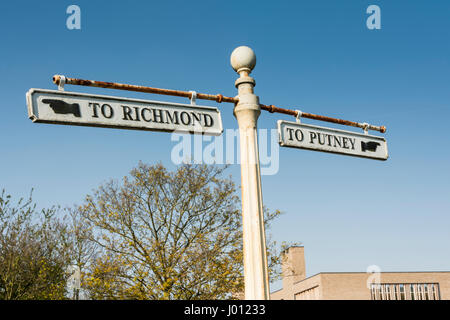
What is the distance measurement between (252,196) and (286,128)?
88cm

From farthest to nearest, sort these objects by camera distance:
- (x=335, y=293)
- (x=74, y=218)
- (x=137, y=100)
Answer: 1. (x=335, y=293)
2. (x=74, y=218)
3. (x=137, y=100)

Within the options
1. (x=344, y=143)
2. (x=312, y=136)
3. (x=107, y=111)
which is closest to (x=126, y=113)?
(x=107, y=111)

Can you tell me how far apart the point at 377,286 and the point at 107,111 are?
1999 inches

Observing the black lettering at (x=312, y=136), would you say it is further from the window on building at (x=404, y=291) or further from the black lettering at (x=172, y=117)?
the window on building at (x=404, y=291)

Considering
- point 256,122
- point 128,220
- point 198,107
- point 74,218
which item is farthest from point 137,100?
point 74,218

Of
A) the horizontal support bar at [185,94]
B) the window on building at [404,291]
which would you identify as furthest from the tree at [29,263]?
the window on building at [404,291]

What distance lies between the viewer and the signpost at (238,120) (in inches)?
167

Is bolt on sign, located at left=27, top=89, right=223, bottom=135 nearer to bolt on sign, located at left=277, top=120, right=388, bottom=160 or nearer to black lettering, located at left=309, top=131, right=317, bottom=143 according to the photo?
bolt on sign, located at left=277, top=120, right=388, bottom=160

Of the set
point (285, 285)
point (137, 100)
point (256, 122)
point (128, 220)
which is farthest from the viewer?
point (285, 285)

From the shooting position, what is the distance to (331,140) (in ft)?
18.1

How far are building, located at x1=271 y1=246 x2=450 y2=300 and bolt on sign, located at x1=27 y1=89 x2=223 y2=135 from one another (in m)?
45.2

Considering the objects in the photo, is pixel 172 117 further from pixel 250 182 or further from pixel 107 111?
pixel 250 182

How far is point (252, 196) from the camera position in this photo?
15.6 feet
